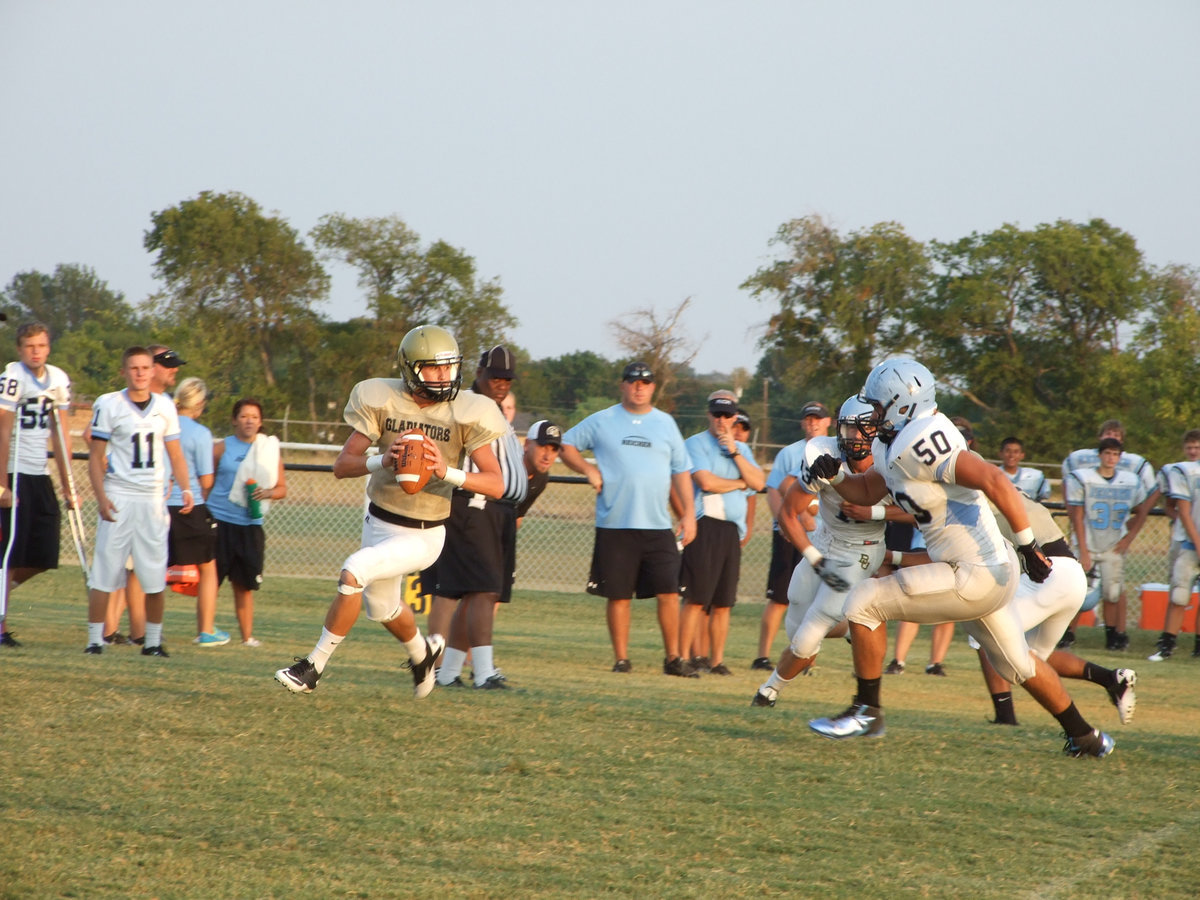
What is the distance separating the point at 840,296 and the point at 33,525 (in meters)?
48.0

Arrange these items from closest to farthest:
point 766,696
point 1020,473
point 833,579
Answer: point 833,579, point 766,696, point 1020,473

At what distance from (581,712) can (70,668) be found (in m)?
2.93

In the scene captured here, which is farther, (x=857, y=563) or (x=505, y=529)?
(x=505, y=529)

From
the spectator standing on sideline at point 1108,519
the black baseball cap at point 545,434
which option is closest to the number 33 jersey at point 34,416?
the black baseball cap at point 545,434

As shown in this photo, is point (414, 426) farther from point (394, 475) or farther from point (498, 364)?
point (498, 364)

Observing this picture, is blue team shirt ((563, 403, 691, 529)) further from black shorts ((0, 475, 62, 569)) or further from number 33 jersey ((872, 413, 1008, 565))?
black shorts ((0, 475, 62, 569))

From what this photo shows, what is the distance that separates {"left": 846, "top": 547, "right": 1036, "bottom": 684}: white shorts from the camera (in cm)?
536

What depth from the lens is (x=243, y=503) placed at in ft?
30.7

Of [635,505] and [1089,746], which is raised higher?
[635,505]

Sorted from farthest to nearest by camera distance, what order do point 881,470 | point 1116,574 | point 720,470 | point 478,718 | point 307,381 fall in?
point 307,381, point 1116,574, point 720,470, point 478,718, point 881,470

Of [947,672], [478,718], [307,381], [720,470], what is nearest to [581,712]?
[478,718]

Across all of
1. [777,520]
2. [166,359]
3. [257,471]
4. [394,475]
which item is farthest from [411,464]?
[257,471]

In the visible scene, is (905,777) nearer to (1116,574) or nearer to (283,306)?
(1116,574)

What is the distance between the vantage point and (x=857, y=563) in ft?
23.2
